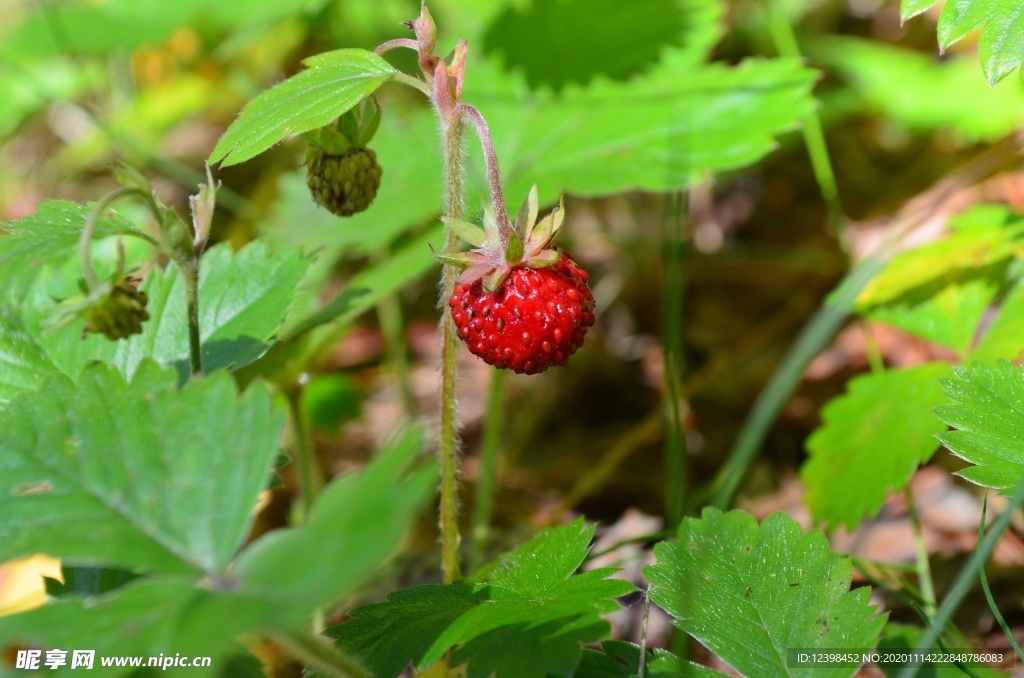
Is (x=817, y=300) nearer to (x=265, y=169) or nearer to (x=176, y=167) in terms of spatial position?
(x=265, y=169)

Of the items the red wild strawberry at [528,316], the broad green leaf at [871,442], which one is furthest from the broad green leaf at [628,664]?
the broad green leaf at [871,442]

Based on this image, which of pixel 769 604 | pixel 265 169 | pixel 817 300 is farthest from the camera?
pixel 265 169

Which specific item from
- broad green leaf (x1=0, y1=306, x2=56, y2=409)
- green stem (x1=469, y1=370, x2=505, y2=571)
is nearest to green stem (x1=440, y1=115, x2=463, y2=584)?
green stem (x1=469, y1=370, x2=505, y2=571)

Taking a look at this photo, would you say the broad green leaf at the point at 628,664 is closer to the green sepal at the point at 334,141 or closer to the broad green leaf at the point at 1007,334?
the green sepal at the point at 334,141

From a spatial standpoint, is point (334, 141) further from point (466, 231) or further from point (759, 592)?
point (759, 592)

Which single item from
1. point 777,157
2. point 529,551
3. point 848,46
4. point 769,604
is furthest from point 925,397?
point 848,46

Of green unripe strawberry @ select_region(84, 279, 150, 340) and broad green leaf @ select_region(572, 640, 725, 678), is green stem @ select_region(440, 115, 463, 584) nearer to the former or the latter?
broad green leaf @ select_region(572, 640, 725, 678)
